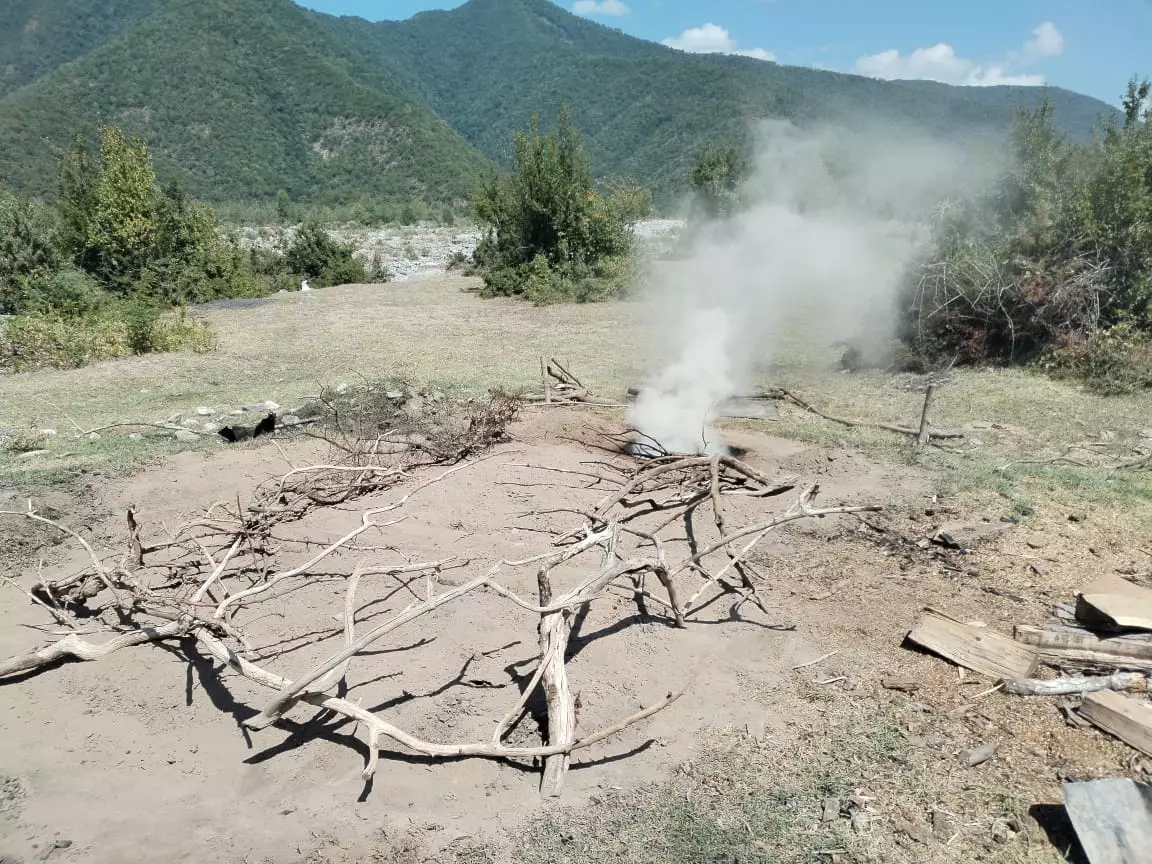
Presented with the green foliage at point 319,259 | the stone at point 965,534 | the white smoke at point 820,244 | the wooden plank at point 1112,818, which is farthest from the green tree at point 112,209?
the wooden plank at point 1112,818

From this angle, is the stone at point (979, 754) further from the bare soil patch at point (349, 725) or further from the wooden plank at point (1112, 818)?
the bare soil patch at point (349, 725)

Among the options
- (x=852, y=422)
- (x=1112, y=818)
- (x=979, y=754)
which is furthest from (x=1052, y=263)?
(x=1112, y=818)

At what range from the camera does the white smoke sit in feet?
40.3

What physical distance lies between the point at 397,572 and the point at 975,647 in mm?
3349

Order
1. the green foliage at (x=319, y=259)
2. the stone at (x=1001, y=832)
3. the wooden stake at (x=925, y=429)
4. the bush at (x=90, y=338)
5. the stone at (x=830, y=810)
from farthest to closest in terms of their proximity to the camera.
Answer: the green foliage at (x=319, y=259)
the bush at (x=90, y=338)
the wooden stake at (x=925, y=429)
the stone at (x=830, y=810)
the stone at (x=1001, y=832)

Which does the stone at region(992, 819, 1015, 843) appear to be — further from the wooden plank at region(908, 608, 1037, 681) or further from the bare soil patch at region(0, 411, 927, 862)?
the wooden plank at region(908, 608, 1037, 681)

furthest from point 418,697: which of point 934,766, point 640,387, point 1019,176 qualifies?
point 1019,176

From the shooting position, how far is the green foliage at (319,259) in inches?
973

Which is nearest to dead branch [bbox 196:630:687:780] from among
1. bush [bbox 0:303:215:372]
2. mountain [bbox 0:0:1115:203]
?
bush [bbox 0:303:215:372]

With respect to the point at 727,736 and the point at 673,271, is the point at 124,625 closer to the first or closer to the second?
the point at 727,736

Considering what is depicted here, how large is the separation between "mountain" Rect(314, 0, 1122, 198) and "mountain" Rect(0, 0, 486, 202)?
10.3 meters

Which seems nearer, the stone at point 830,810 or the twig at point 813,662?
the stone at point 830,810

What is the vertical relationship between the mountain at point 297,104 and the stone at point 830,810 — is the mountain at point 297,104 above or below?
above

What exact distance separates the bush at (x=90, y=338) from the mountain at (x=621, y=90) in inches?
595
